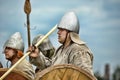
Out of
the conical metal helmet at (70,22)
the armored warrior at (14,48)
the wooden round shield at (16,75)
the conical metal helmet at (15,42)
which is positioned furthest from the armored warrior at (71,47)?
the conical metal helmet at (15,42)

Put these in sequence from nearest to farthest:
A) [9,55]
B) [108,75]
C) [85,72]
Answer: [85,72]
[9,55]
[108,75]

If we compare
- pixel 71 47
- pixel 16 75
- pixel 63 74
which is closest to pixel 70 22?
pixel 71 47

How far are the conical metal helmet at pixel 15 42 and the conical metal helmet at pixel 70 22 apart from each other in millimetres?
1725

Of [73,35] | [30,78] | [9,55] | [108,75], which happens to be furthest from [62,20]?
[108,75]

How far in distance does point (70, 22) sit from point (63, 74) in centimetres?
97

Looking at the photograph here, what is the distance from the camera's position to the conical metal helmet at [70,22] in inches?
356

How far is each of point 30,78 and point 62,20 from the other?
0.99 meters

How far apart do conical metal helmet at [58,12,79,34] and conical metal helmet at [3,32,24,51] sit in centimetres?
172

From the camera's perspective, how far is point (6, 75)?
29.3 ft

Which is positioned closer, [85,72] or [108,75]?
[85,72]

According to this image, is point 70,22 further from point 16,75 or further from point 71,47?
point 16,75

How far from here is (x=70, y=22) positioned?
911cm

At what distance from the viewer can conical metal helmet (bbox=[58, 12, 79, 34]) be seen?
9039mm

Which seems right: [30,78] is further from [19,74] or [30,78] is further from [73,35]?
[73,35]
